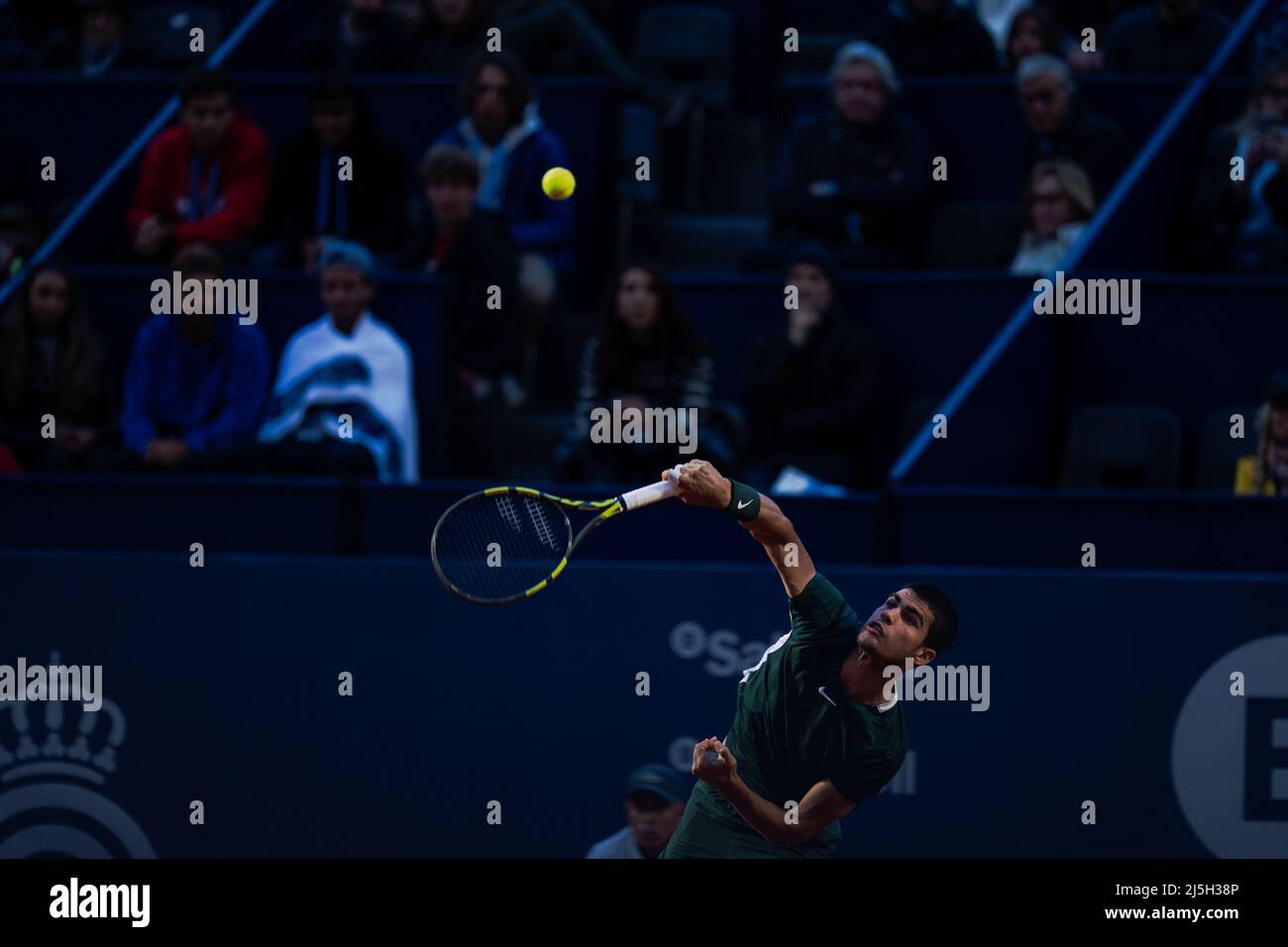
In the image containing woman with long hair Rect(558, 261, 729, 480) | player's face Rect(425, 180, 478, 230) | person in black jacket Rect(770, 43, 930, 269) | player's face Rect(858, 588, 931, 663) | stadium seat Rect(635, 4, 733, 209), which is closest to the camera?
player's face Rect(858, 588, 931, 663)

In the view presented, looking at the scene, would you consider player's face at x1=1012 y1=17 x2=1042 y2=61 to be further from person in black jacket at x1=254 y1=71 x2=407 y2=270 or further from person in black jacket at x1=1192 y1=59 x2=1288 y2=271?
person in black jacket at x1=254 y1=71 x2=407 y2=270

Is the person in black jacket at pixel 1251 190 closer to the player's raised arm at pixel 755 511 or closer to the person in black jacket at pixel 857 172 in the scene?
the person in black jacket at pixel 857 172

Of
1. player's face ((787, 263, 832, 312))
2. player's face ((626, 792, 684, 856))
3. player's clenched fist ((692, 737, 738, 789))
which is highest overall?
player's face ((787, 263, 832, 312))

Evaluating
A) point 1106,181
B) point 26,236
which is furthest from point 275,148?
point 1106,181

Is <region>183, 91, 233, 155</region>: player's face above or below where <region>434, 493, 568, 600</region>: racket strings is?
above

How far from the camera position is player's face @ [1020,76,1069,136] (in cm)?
756

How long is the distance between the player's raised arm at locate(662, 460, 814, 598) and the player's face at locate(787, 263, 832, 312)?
4.73 feet

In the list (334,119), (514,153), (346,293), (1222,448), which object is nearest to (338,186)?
(334,119)

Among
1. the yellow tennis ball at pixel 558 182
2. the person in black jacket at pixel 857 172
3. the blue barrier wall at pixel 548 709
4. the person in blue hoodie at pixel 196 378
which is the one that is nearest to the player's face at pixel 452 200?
the yellow tennis ball at pixel 558 182

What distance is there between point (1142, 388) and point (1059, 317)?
1.18 ft

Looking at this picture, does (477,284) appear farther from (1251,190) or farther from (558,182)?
(1251,190)

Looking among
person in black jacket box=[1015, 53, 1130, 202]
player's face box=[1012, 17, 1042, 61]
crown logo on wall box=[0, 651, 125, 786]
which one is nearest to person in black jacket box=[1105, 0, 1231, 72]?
player's face box=[1012, 17, 1042, 61]

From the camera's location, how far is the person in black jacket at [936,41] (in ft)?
27.6

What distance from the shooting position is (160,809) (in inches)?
236
